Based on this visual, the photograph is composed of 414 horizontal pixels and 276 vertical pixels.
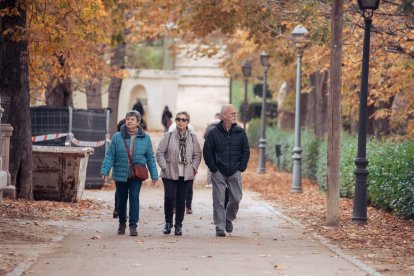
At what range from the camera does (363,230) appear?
17.2 metres

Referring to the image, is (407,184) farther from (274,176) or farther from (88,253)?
(274,176)

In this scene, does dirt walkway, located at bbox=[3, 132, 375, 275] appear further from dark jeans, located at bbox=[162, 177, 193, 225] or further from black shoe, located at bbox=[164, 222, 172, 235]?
dark jeans, located at bbox=[162, 177, 193, 225]

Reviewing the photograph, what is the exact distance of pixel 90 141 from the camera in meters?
28.3

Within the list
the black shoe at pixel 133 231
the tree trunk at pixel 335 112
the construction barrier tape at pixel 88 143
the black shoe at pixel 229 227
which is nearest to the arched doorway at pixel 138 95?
the construction barrier tape at pixel 88 143

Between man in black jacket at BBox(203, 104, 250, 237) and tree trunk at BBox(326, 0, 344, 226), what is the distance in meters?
2.24

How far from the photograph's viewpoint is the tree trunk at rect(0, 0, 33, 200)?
20.0 meters

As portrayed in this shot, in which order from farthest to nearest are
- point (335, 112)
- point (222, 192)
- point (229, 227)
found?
point (335, 112), point (229, 227), point (222, 192)

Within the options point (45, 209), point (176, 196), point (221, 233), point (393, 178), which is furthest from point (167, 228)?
point (393, 178)

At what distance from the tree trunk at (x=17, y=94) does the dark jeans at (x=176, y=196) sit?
16.7ft

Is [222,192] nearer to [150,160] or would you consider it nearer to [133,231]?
[150,160]

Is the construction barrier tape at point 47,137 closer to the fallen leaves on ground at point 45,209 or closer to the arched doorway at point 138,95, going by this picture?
the fallen leaves on ground at point 45,209

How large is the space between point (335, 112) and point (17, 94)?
20.4ft

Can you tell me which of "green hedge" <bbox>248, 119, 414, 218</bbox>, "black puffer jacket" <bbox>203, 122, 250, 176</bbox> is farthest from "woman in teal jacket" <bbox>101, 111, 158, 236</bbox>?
"green hedge" <bbox>248, 119, 414, 218</bbox>

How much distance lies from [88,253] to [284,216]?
7.58 m
